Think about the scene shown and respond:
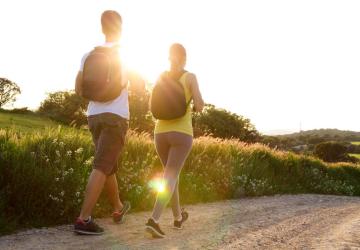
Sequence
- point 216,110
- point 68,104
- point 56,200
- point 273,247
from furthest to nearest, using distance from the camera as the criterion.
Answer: point 68,104, point 216,110, point 56,200, point 273,247

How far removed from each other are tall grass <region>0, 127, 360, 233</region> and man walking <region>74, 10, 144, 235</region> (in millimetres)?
1391

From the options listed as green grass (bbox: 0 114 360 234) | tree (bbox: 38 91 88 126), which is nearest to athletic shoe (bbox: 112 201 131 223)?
green grass (bbox: 0 114 360 234)

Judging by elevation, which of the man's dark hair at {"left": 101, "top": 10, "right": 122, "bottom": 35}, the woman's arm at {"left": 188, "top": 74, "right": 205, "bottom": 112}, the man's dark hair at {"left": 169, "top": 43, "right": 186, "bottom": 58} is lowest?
the woman's arm at {"left": 188, "top": 74, "right": 205, "bottom": 112}

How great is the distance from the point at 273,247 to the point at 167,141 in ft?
5.84

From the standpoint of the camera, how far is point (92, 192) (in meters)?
6.00

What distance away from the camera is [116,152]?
6.25 metres

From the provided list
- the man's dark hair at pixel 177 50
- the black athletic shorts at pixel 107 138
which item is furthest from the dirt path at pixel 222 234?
the man's dark hair at pixel 177 50

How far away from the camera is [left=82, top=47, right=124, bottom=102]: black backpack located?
603 cm

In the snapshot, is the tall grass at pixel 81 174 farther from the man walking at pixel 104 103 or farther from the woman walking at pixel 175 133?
the woman walking at pixel 175 133

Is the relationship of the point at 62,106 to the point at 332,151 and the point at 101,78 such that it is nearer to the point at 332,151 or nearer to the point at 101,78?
the point at 332,151

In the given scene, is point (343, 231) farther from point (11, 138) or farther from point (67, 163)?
point (11, 138)

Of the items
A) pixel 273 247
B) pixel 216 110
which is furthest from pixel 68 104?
pixel 273 247

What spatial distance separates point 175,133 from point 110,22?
5.14 ft

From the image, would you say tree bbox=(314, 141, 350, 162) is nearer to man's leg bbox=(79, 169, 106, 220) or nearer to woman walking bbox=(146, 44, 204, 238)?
woman walking bbox=(146, 44, 204, 238)
